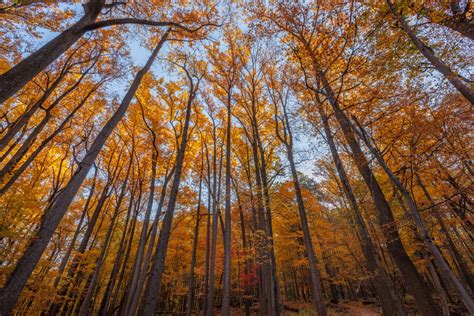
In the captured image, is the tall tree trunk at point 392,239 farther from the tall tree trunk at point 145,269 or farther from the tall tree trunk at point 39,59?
the tall tree trunk at point 145,269

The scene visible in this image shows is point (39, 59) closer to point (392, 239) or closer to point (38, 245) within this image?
point (38, 245)

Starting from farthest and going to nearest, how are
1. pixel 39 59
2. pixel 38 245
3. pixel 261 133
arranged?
pixel 261 133
pixel 39 59
pixel 38 245

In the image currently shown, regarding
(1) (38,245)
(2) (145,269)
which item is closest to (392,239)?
(1) (38,245)

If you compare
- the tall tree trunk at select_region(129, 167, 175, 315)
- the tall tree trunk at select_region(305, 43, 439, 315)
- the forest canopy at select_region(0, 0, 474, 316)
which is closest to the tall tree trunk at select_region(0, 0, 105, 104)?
the forest canopy at select_region(0, 0, 474, 316)

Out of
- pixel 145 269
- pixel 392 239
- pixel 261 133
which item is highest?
pixel 261 133

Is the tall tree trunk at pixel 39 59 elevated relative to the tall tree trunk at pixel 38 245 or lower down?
elevated

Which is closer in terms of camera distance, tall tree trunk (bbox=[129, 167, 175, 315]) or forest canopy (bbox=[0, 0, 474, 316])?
forest canopy (bbox=[0, 0, 474, 316])

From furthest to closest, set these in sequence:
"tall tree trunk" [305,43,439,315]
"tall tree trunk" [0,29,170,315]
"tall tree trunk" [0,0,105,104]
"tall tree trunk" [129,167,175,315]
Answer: "tall tree trunk" [129,167,175,315], "tall tree trunk" [305,43,439,315], "tall tree trunk" [0,0,105,104], "tall tree trunk" [0,29,170,315]

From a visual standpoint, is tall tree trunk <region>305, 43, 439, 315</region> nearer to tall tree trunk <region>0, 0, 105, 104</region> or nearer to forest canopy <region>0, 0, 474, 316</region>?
forest canopy <region>0, 0, 474, 316</region>

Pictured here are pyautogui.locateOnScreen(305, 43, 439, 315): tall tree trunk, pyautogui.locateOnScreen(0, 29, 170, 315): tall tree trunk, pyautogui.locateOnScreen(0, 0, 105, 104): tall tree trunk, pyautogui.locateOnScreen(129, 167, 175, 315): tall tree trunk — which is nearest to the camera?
pyautogui.locateOnScreen(0, 29, 170, 315): tall tree trunk

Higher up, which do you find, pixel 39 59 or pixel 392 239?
pixel 39 59

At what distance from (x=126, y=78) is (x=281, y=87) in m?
8.39

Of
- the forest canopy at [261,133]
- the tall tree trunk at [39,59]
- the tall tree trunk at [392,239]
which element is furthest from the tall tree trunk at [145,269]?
the tall tree trunk at [392,239]

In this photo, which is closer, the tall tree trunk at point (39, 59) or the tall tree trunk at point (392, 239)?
the tall tree trunk at point (39, 59)
